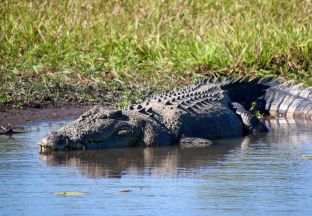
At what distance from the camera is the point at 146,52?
41.6 feet

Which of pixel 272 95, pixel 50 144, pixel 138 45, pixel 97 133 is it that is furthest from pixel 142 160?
pixel 138 45

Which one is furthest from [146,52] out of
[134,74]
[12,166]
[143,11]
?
[12,166]

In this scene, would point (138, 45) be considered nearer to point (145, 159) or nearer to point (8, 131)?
point (8, 131)

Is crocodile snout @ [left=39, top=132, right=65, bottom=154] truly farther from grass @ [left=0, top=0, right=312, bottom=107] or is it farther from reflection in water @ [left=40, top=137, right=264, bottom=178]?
grass @ [left=0, top=0, right=312, bottom=107]

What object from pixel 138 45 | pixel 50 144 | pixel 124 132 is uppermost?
pixel 138 45

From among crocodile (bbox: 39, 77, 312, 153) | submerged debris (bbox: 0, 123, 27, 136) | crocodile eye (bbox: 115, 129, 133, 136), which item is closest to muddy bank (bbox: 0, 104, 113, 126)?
submerged debris (bbox: 0, 123, 27, 136)

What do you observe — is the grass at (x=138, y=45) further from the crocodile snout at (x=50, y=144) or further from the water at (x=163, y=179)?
the water at (x=163, y=179)

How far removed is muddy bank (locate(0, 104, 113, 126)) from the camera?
9953 mm

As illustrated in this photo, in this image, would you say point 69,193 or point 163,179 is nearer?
point 69,193

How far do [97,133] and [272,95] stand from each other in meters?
3.20

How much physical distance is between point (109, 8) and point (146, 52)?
82.7 inches

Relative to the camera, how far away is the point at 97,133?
8320 millimetres

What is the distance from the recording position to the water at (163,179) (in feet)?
19.4

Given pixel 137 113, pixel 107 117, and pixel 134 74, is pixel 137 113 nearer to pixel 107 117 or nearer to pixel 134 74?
pixel 107 117
